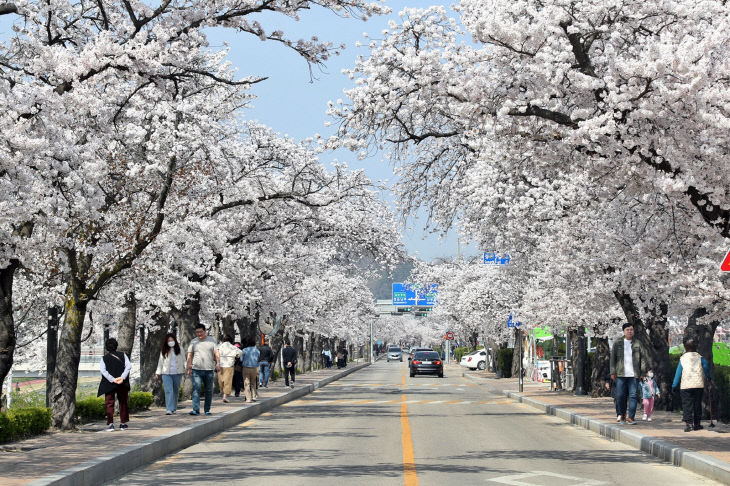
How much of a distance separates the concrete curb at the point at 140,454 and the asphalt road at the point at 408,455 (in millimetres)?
219

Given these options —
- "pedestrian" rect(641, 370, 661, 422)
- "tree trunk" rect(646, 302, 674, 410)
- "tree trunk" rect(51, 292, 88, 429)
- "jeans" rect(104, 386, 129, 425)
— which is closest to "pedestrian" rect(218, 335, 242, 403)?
"tree trunk" rect(51, 292, 88, 429)

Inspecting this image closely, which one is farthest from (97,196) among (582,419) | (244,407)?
(582,419)

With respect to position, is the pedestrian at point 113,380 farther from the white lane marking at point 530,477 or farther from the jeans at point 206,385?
the white lane marking at point 530,477

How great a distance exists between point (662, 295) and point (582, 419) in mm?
3158

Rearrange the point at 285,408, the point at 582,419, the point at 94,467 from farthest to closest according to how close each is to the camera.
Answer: the point at 285,408 → the point at 582,419 → the point at 94,467

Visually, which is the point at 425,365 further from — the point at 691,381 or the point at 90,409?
the point at 691,381

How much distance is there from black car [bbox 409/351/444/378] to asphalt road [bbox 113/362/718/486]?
1319 inches

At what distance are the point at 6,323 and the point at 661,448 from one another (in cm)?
970

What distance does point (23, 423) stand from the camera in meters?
15.2

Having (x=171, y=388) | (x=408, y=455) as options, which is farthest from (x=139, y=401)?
(x=408, y=455)

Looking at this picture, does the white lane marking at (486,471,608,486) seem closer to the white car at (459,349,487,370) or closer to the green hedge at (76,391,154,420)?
the green hedge at (76,391,154,420)

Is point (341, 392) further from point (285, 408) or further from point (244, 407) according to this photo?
point (244, 407)

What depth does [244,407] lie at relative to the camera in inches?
901

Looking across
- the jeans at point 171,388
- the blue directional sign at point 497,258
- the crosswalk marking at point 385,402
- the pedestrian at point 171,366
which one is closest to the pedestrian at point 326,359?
the blue directional sign at point 497,258
